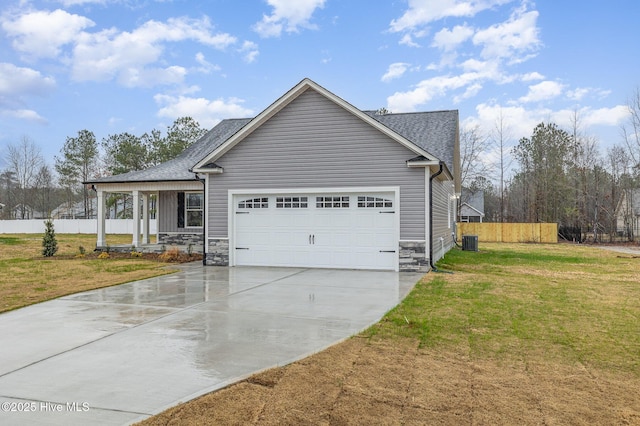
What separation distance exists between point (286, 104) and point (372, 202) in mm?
3967

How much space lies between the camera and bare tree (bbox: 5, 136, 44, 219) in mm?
44750

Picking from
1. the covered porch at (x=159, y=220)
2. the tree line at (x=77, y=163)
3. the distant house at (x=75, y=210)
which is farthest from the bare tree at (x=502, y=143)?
the distant house at (x=75, y=210)

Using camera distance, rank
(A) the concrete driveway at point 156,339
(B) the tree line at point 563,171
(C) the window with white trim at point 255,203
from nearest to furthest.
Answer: (A) the concrete driveway at point 156,339 < (C) the window with white trim at point 255,203 < (B) the tree line at point 563,171

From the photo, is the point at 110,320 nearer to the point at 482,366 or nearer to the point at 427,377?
the point at 427,377

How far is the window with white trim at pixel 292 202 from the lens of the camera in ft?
41.6

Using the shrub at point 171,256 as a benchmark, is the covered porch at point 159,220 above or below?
above

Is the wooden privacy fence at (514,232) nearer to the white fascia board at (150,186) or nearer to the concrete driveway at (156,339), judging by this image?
the white fascia board at (150,186)

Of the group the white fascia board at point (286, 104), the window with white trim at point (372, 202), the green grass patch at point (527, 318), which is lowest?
the green grass patch at point (527, 318)

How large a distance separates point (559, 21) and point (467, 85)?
701cm

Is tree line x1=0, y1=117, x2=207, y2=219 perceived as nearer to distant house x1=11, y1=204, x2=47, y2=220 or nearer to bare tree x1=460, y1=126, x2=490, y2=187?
distant house x1=11, y1=204, x2=47, y2=220

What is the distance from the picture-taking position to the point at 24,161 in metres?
45.2

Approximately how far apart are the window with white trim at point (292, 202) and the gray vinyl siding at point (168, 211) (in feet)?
23.3

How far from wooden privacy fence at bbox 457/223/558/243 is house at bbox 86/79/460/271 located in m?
17.7

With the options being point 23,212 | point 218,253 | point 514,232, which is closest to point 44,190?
point 23,212
